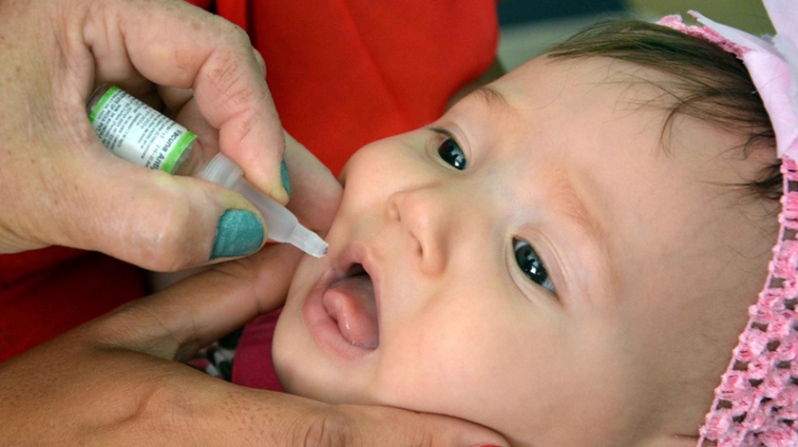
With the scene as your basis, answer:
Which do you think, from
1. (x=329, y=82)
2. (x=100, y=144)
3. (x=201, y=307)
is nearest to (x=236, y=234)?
(x=100, y=144)

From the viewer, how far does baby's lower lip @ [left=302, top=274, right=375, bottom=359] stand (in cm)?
113

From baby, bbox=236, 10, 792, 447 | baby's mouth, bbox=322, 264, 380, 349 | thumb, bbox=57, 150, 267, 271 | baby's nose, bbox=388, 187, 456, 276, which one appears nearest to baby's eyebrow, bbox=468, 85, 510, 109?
baby, bbox=236, 10, 792, 447

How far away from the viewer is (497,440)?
3.54 feet

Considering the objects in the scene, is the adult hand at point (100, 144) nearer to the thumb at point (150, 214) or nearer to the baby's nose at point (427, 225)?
the thumb at point (150, 214)

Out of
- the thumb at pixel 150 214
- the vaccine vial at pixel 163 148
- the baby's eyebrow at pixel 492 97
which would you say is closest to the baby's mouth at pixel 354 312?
the vaccine vial at pixel 163 148

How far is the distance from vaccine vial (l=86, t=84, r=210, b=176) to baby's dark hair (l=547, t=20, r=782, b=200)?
0.70 m

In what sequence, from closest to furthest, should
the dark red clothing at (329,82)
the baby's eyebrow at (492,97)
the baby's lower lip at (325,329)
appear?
the baby's lower lip at (325,329) → the baby's eyebrow at (492,97) → the dark red clothing at (329,82)

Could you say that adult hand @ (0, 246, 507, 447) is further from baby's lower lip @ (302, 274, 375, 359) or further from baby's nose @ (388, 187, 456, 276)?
baby's nose @ (388, 187, 456, 276)

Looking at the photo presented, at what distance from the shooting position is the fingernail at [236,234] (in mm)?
954

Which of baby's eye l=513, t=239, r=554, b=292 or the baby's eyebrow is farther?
the baby's eyebrow

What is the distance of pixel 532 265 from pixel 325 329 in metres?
0.34

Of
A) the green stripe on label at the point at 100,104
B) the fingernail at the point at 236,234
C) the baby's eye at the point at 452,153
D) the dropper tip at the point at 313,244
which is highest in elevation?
the green stripe on label at the point at 100,104

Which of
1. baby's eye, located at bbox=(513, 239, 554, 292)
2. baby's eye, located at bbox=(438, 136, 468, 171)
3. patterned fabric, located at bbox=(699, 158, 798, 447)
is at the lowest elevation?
patterned fabric, located at bbox=(699, 158, 798, 447)

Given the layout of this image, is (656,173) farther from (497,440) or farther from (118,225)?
(118,225)
